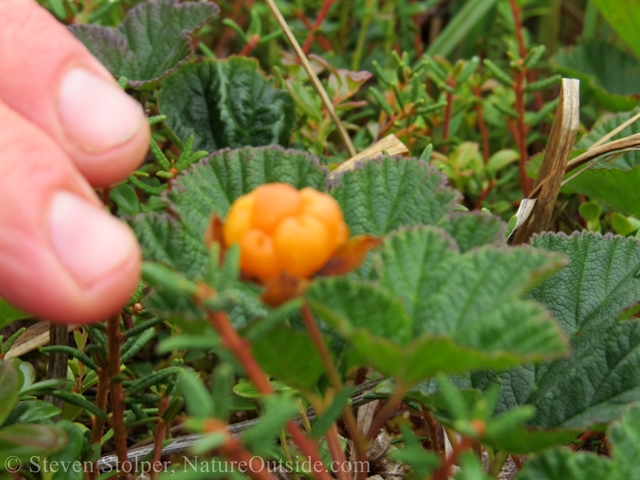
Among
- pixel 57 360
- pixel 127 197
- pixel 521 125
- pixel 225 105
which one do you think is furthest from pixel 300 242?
pixel 521 125

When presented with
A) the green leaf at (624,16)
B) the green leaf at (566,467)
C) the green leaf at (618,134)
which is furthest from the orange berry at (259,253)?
the green leaf at (624,16)

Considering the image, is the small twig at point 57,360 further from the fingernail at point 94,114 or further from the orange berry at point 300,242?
the orange berry at point 300,242

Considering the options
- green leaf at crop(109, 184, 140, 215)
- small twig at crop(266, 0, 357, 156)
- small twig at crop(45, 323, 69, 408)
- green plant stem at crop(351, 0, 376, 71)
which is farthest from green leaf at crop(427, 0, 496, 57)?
small twig at crop(45, 323, 69, 408)

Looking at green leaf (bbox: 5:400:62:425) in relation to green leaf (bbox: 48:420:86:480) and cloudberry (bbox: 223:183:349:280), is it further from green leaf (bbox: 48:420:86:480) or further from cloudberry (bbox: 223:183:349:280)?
cloudberry (bbox: 223:183:349:280)

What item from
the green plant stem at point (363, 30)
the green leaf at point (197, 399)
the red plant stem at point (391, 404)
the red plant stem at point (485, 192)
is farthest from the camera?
the green plant stem at point (363, 30)

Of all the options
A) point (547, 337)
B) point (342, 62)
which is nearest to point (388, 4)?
point (342, 62)

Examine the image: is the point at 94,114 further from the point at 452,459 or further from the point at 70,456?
the point at 452,459

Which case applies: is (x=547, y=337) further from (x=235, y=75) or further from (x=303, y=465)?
(x=235, y=75)
